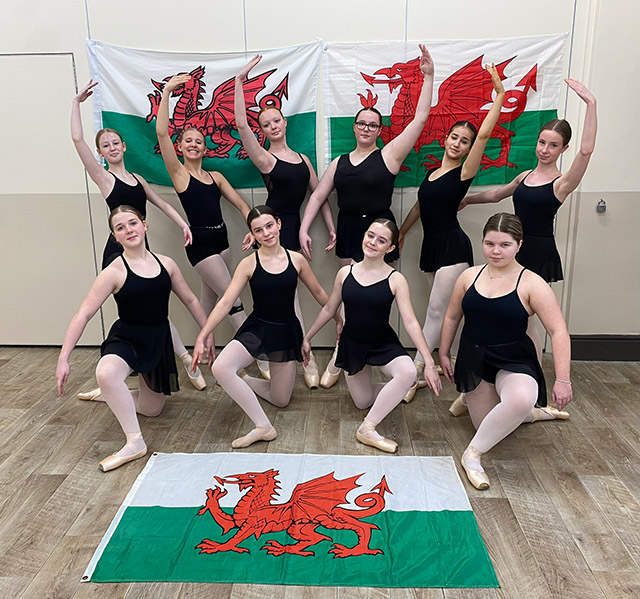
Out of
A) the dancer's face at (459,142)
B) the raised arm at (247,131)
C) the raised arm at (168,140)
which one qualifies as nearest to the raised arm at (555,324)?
the dancer's face at (459,142)

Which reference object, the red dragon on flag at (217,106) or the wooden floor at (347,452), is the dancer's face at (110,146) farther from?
the wooden floor at (347,452)

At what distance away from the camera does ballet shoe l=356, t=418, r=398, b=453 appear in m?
2.75

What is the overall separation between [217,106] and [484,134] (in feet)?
5.58

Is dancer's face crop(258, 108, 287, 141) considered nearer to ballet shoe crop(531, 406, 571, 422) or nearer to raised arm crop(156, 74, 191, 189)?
raised arm crop(156, 74, 191, 189)

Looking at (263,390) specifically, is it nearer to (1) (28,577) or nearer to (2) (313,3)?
(1) (28,577)

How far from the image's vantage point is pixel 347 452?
2.76 meters

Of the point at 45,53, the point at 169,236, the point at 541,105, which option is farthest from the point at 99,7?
the point at 541,105

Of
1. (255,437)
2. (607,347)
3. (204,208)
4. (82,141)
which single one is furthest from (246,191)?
(607,347)

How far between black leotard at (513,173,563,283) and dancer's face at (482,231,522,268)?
2.21ft

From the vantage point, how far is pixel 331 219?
3686 millimetres

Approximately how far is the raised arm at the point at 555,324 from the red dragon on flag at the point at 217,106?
6.58 ft

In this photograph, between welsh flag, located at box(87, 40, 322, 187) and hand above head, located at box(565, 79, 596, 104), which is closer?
hand above head, located at box(565, 79, 596, 104)

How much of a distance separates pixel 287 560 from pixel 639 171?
323 cm

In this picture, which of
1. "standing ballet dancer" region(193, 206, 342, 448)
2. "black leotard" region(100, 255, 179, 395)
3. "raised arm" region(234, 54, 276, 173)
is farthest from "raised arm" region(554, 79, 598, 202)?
"black leotard" region(100, 255, 179, 395)
